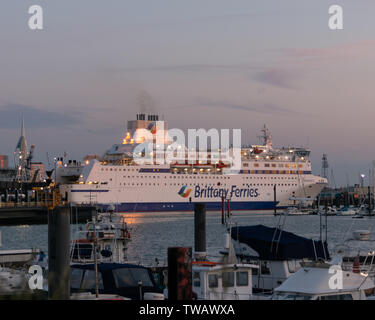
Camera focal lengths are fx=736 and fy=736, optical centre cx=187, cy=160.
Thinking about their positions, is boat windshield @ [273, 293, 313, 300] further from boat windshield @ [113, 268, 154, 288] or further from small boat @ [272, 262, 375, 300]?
boat windshield @ [113, 268, 154, 288]

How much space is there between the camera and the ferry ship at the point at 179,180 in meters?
67.4

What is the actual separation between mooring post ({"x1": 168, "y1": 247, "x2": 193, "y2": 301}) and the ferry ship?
55867 mm

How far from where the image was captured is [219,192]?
74.0 metres

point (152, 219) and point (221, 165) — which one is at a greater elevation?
point (221, 165)

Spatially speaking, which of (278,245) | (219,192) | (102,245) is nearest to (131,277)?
(278,245)

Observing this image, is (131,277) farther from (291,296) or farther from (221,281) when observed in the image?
(291,296)

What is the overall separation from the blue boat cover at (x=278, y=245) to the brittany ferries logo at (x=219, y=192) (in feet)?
176

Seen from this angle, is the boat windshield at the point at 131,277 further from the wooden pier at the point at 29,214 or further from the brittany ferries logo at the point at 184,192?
the brittany ferries logo at the point at 184,192

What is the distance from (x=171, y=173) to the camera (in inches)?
2785

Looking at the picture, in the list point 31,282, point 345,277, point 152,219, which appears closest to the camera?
point 345,277

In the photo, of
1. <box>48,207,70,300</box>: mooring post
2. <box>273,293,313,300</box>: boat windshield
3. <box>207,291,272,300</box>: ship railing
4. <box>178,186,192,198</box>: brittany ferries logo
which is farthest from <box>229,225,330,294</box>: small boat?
<box>178,186,192,198</box>: brittany ferries logo
